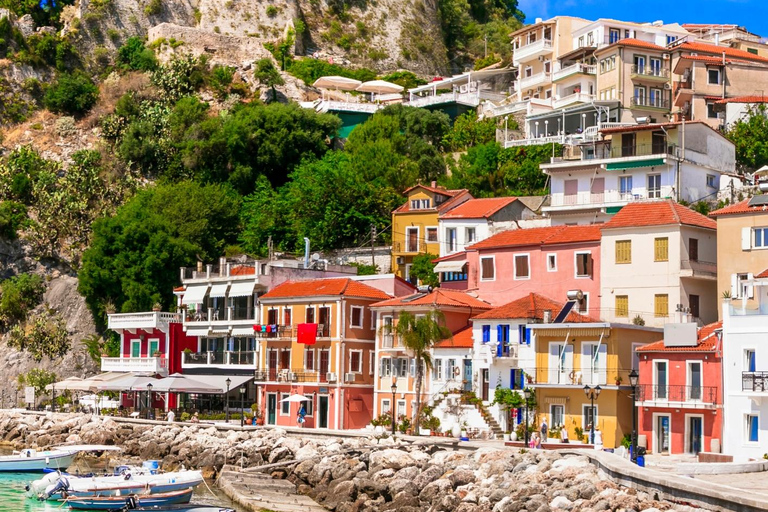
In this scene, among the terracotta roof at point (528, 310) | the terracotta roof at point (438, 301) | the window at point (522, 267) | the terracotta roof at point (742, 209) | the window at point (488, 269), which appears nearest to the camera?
the terracotta roof at point (742, 209)

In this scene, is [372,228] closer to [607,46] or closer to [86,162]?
[607,46]

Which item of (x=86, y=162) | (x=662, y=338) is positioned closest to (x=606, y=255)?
(x=662, y=338)

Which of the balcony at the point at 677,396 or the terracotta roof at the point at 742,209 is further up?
the terracotta roof at the point at 742,209

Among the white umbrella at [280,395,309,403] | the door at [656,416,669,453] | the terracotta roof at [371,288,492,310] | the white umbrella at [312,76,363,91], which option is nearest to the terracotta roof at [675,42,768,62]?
the white umbrella at [312,76,363,91]

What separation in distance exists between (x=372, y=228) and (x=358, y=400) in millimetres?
16758

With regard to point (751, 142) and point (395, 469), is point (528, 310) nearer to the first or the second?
point (395, 469)

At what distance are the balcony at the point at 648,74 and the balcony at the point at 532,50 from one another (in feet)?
42.3

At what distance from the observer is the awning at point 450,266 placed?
189ft

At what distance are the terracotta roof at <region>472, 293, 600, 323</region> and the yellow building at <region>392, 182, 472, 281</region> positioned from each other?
15.8 m

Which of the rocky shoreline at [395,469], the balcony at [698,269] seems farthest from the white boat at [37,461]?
the balcony at [698,269]

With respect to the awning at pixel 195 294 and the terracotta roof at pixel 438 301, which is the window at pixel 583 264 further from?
the awning at pixel 195 294

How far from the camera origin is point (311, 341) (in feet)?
179

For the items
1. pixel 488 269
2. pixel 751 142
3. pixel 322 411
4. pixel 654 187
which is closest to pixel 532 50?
pixel 751 142

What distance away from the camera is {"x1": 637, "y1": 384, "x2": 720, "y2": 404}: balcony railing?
40303mm
